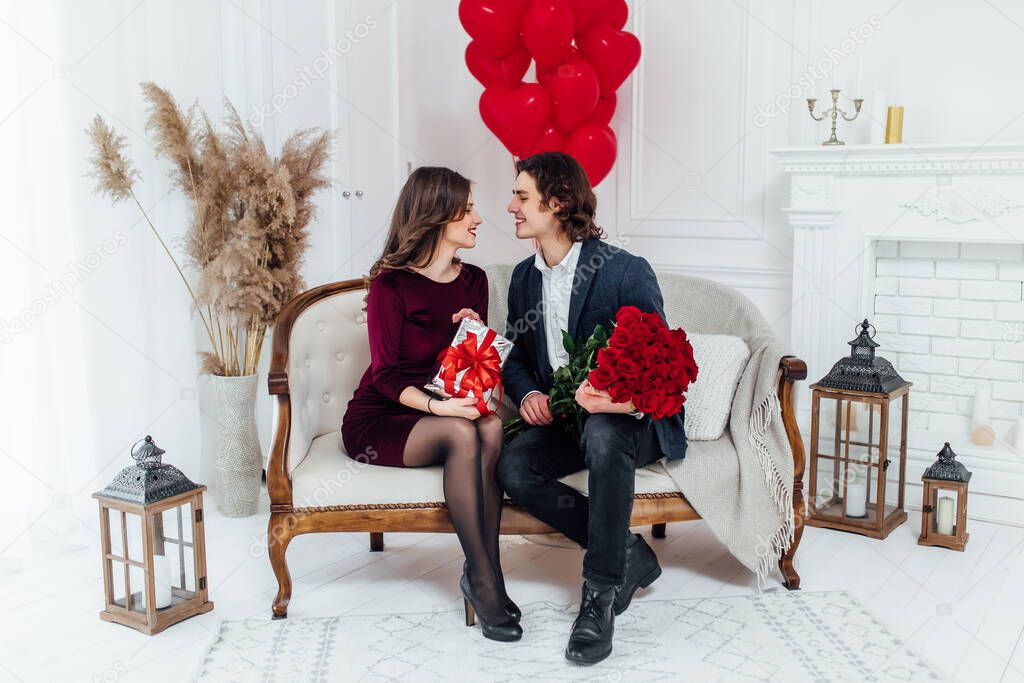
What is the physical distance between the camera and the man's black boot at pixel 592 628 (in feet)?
7.27

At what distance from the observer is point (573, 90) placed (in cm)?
346

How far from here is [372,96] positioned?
4199 mm

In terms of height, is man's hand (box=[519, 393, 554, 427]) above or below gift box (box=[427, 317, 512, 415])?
below

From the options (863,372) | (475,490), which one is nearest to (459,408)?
(475,490)

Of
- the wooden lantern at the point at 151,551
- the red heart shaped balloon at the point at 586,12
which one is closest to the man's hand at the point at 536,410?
the wooden lantern at the point at 151,551

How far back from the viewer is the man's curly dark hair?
8.41ft

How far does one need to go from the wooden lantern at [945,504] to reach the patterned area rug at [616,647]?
65cm

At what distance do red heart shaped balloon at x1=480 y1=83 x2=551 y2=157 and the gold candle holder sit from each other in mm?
1239

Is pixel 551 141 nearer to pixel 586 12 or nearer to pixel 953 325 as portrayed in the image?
pixel 586 12

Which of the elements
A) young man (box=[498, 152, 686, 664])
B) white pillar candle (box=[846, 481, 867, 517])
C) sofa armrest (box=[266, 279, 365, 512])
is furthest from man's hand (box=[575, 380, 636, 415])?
white pillar candle (box=[846, 481, 867, 517])

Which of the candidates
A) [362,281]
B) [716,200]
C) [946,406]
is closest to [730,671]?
[362,281]

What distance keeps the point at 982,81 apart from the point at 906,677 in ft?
7.21

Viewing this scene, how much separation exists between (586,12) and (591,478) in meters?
1.92

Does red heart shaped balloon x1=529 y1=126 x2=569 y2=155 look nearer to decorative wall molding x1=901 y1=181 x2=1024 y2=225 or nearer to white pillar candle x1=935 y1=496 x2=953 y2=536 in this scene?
decorative wall molding x1=901 y1=181 x2=1024 y2=225
